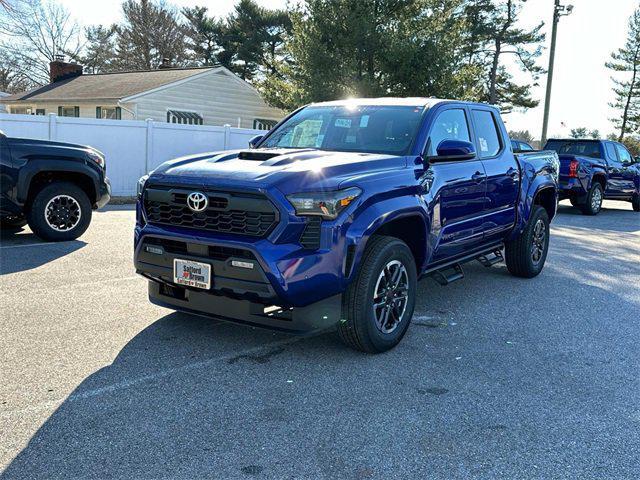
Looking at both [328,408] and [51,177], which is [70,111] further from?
[328,408]

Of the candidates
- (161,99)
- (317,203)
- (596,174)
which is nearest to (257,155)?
(317,203)

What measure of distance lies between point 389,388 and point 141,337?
1.98 meters

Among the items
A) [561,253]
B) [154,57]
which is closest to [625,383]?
[561,253]

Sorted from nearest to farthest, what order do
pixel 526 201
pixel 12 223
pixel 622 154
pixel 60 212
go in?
1. pixel 526 201
2. pixel 60 212
3. pixel 12 223
4. pixel 622 154

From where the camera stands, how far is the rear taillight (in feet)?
49.0

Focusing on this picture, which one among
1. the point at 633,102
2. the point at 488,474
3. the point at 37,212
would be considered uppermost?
the point at 633,102

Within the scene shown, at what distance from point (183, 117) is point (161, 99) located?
1320 mm

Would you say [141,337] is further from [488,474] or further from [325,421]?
[488,474]

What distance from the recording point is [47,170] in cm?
815

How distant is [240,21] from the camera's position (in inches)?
1529

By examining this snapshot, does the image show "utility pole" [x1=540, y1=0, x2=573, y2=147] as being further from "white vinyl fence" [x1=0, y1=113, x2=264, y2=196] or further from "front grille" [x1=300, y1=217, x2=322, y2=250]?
"front grille" [x1=300, y1=217, x2=322, y2=250]

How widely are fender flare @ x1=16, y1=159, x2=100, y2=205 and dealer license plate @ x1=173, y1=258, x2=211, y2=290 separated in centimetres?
481

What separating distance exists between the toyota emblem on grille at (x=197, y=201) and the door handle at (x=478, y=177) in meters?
2.61

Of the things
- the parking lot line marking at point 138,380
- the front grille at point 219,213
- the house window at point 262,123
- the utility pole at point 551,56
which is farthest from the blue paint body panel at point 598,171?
the house window at point 262,123
